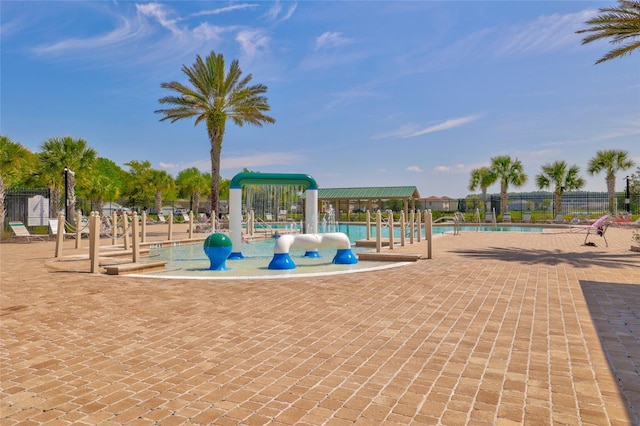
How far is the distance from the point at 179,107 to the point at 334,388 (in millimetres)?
Answer: 25779

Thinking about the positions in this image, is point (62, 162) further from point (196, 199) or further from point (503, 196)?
point (196, 199)

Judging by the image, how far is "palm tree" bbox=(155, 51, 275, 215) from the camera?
25.5 meters

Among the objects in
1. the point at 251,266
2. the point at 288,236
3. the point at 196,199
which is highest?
the point at 196,199

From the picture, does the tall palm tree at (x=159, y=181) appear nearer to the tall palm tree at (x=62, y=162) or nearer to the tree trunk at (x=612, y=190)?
the tall palm tree at (x=62, y=162)

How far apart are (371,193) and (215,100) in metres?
20.5

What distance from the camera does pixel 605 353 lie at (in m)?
3.98

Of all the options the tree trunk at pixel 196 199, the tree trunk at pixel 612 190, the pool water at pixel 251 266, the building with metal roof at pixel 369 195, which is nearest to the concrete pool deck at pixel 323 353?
the pool water at pixel 251 266

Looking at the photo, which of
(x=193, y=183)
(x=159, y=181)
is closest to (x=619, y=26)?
(x=159, y=181)

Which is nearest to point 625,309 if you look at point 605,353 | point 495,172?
point 605,353

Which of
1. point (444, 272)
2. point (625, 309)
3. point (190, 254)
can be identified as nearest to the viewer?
point (625, 309)

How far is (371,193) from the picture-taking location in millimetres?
42094

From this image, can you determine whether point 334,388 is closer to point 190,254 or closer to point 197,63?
point 190,254

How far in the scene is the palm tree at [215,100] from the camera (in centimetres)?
2553

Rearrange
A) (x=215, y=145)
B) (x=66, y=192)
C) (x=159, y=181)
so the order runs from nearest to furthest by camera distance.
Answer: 1. (x=66, y=192)
2. (x=215, y=145)
3. (x=159, y=181)
